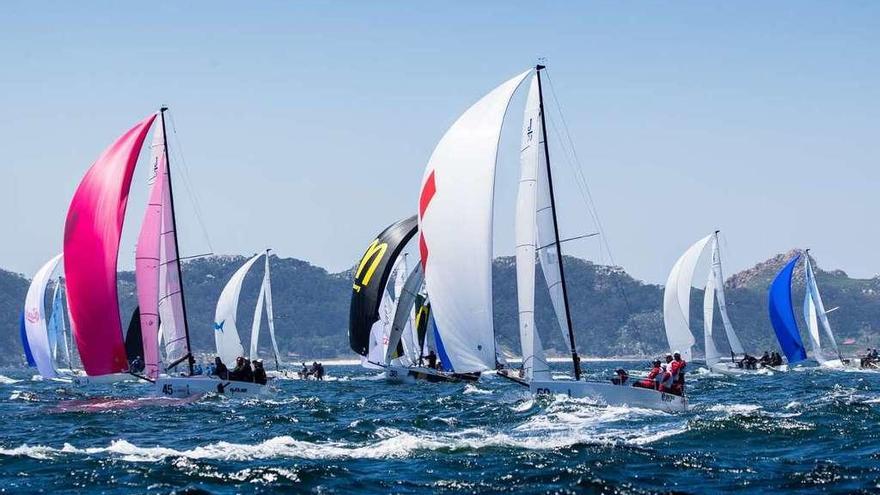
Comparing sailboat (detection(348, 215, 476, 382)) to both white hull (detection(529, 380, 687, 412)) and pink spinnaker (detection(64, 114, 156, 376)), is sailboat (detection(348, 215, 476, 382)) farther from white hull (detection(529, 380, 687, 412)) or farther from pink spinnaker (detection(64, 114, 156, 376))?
white hull (detection(529, 380, 687, 412))

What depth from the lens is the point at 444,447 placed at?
79.5 ft

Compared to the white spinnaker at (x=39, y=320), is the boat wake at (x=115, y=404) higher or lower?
lower

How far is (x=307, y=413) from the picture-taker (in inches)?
1351

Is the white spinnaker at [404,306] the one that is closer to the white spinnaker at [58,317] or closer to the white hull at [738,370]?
the white spinnaker at [58,317]

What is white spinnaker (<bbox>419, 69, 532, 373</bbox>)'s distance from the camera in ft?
104

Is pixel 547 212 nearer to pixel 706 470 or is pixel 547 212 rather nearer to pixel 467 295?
pixel 467 295

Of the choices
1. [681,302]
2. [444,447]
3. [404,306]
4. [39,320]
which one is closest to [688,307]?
[681,302]

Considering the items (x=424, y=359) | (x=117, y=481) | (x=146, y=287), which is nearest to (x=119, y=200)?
(x=146, y=287)

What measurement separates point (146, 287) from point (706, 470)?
73.5 feet

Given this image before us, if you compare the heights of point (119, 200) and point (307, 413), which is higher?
point (119, 200)

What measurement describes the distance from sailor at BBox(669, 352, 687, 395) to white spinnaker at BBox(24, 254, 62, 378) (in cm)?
3758

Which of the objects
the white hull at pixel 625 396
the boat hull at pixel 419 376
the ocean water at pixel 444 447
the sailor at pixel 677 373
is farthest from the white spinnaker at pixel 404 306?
the sailor at pixel 677 373

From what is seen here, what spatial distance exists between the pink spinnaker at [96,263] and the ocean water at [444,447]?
1.83 metres

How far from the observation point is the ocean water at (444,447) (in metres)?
19.9
